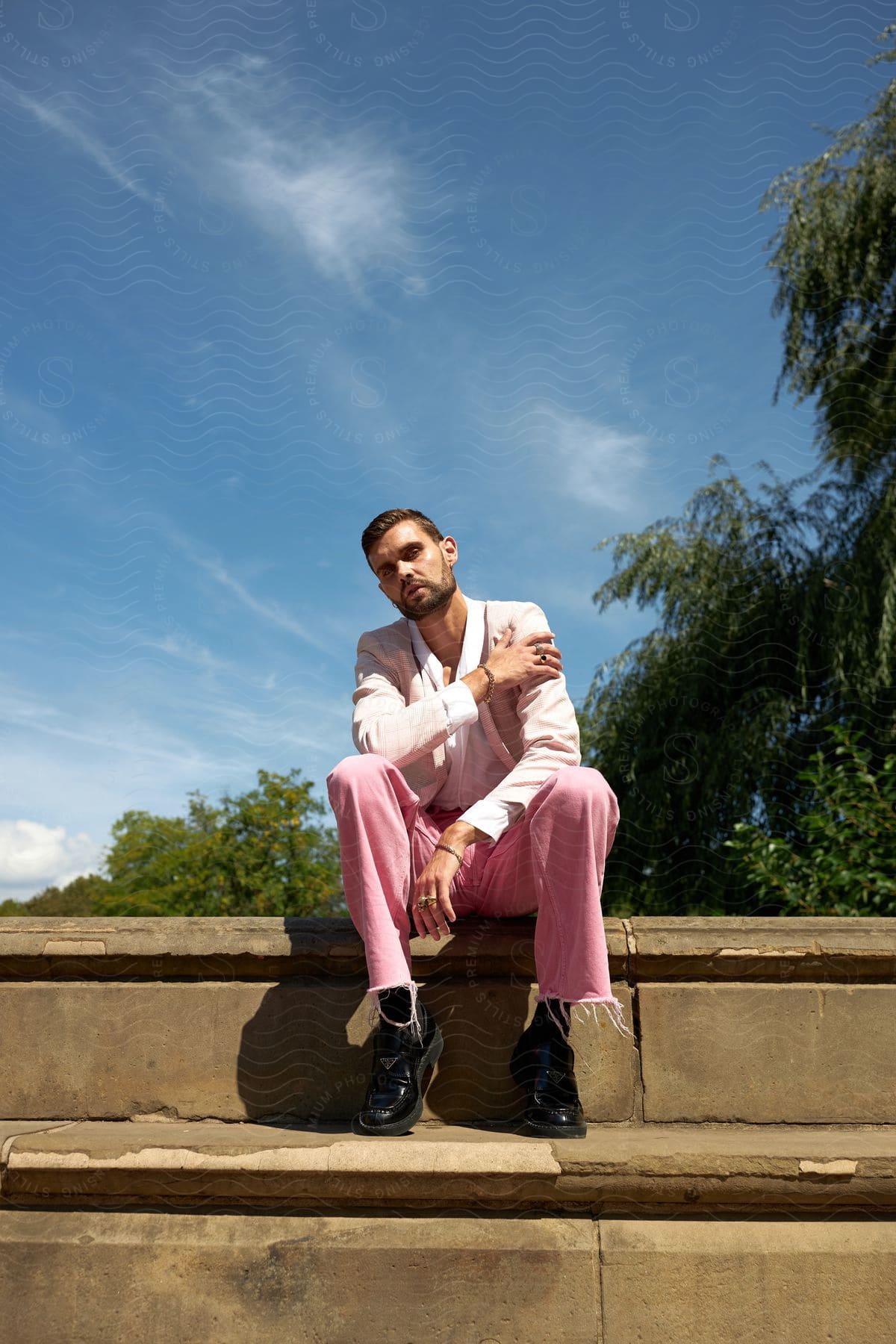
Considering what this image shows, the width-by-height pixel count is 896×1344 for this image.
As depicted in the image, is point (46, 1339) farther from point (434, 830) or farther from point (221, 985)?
point (434, 830)

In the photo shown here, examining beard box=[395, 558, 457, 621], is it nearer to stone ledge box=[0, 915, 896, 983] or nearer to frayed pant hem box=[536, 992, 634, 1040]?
stone ledge box=[0, 915, 896, 983]

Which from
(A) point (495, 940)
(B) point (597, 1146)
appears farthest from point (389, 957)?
(B) point (597, 1146)

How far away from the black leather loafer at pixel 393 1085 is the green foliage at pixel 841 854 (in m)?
2.81

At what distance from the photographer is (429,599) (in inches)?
102

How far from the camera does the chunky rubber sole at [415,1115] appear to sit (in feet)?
6.59

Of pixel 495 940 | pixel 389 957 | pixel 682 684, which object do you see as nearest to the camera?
pixel 389 957

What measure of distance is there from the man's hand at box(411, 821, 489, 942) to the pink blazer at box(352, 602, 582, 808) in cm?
11

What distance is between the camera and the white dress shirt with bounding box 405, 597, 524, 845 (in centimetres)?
219

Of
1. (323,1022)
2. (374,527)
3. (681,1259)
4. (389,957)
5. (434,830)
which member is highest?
(374,527)

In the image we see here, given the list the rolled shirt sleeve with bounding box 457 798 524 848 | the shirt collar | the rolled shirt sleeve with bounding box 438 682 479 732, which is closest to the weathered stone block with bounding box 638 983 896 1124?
the rolled shirt sleeve with bounding box 457 798 524 848

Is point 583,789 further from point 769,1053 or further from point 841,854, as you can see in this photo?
point 841,854

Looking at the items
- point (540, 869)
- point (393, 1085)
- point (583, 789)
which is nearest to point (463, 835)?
point (540, 869)

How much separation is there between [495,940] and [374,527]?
43.3 inches

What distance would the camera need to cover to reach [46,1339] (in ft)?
6.03
